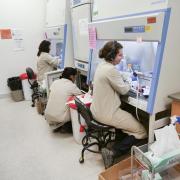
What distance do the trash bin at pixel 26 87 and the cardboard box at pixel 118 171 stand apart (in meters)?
3.23

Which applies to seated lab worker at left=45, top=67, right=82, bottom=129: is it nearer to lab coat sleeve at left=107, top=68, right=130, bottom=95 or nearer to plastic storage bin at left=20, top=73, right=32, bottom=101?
lab coat sleeve at left=107, top=68, right=130, bottom=95

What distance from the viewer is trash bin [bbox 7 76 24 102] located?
4575 mm

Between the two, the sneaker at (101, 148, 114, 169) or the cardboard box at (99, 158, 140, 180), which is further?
the sneaker at (101, 148, 114, 169)

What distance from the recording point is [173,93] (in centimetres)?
190

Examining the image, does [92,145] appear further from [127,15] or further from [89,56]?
[127,15]

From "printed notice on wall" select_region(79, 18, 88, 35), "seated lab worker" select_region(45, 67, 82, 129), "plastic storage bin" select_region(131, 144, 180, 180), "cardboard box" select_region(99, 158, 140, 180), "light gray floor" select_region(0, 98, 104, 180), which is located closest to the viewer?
"plastic storage bin" select_region(131, 144, 180, 180)

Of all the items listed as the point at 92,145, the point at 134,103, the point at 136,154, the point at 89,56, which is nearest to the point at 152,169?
the point at 136,154

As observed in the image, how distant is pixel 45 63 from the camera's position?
3.82 metres

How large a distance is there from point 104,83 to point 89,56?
0.90 meters

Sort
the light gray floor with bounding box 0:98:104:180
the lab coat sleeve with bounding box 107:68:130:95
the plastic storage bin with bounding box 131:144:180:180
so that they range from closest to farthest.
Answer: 1. the plastic storage bin with bounding box 131:144:180:180
2. the lab coat sleeve with bounding box 107:68:130:95
3. the light gray floor with bounding box 0:98:104:180

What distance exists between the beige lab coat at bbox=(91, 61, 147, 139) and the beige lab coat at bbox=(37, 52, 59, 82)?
191 centimetres

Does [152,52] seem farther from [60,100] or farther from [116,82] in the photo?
[60,100]

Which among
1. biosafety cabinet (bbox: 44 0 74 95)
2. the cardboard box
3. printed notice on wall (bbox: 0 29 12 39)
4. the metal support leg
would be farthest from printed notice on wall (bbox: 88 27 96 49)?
printed notice on wall (bbox: 0 29 12 39)

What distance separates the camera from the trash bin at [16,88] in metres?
4.58
